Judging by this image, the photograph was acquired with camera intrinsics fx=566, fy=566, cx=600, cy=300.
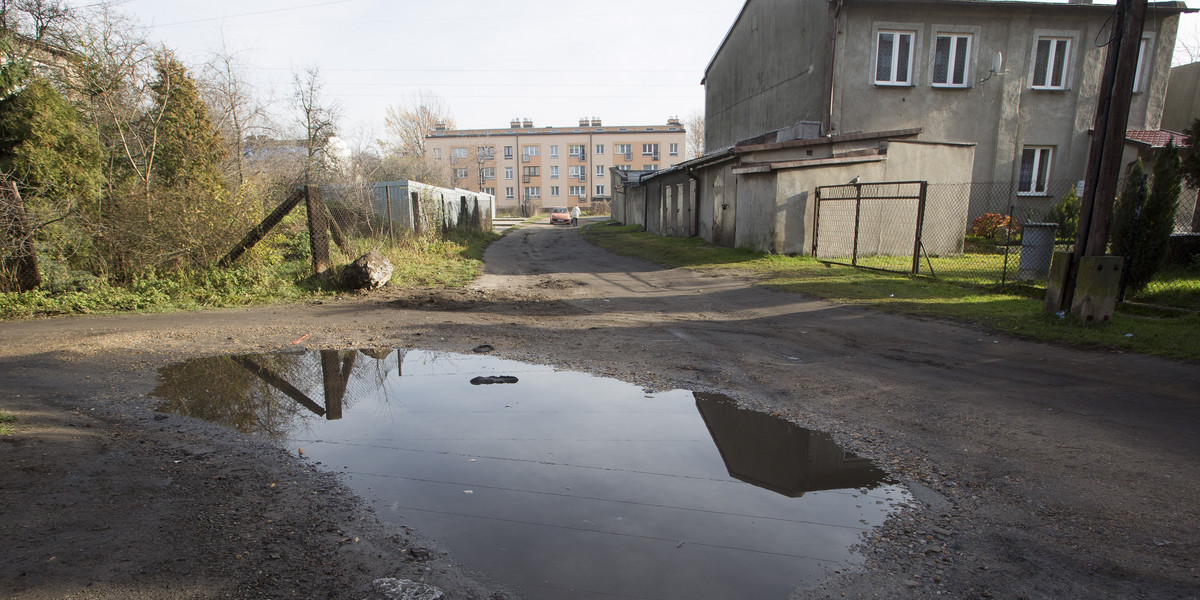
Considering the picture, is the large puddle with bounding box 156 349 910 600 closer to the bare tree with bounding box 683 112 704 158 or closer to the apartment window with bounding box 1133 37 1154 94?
the apartment window with bounding box 1133 37 1154 94

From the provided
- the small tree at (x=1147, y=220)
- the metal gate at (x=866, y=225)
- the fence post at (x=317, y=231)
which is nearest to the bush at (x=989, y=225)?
the metal gate at (x=866, y=225)

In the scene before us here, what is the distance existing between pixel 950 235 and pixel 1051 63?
9.52 m

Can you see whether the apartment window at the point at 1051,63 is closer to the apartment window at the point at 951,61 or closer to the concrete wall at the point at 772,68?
the apartment window at the point at 951,61

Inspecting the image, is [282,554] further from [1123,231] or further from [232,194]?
[1123,231]

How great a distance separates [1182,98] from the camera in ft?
77.5

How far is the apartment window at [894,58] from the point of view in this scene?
1927cm

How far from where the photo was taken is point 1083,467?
152 inches

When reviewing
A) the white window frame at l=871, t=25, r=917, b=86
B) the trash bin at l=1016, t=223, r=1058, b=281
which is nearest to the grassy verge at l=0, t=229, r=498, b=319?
the trash bin at l=1016, t=223, r=1058, b=281

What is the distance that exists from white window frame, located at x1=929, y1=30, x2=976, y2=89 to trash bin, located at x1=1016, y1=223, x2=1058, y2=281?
10.1 m

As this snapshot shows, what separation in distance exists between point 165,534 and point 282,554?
72 cm

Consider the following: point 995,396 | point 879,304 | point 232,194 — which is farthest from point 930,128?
point 232,194

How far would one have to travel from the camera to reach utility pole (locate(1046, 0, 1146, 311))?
7.58 metres

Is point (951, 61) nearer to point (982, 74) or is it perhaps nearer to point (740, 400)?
point (982, 74)

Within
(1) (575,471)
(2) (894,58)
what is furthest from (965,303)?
(2) (894,58)
